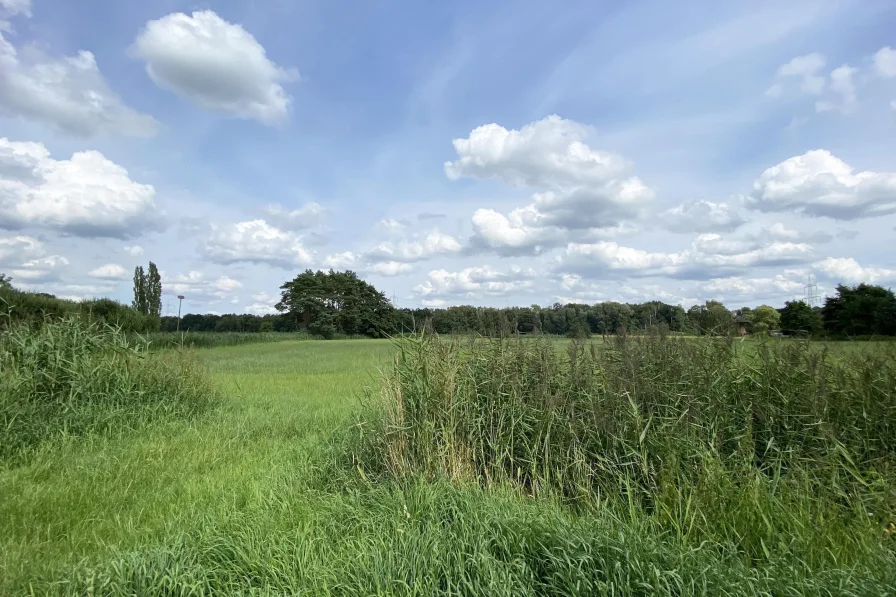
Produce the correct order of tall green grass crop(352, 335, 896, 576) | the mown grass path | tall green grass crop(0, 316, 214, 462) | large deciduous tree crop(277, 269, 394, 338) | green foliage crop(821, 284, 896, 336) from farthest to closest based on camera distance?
large deciduous tree crop(277, 269, 394, 338) → green foliage crop(821, 284, 896, 336) → tall green grass crop(0, 316, 214, 462) → tall green grass crop(352, 335, 896, 576) → the mown grass path

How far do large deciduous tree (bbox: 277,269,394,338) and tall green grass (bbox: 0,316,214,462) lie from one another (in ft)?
202

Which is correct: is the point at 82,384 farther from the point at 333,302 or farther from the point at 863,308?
the point at 333,302

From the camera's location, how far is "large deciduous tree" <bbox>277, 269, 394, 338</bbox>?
244 feet

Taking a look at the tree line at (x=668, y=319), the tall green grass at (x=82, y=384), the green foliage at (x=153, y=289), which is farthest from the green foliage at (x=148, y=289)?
the tall green grass at (x=82, y=384)

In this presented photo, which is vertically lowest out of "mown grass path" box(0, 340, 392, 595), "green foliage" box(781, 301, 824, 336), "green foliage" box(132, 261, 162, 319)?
"mown grass path" box(0, 340, 392, 595)

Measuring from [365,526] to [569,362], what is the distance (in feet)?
10.6

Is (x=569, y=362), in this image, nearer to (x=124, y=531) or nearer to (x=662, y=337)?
(x=662, y=337)

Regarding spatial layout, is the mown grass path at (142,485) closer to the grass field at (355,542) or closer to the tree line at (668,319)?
the grass field at (355,542)

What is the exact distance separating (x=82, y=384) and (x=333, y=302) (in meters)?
71.7

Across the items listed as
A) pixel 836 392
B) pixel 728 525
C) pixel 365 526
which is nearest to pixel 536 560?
pixel 365 526

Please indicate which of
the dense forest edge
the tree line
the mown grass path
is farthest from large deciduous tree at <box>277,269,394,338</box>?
the mown grass path

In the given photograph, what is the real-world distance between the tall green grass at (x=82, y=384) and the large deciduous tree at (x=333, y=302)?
202 ft

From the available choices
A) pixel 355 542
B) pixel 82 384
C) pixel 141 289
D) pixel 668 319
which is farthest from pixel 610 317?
pixel 141 289

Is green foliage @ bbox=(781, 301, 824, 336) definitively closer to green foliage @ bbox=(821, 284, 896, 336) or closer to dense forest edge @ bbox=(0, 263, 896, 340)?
dense forest edge @ bbox=(0, 263, 896, 340)
